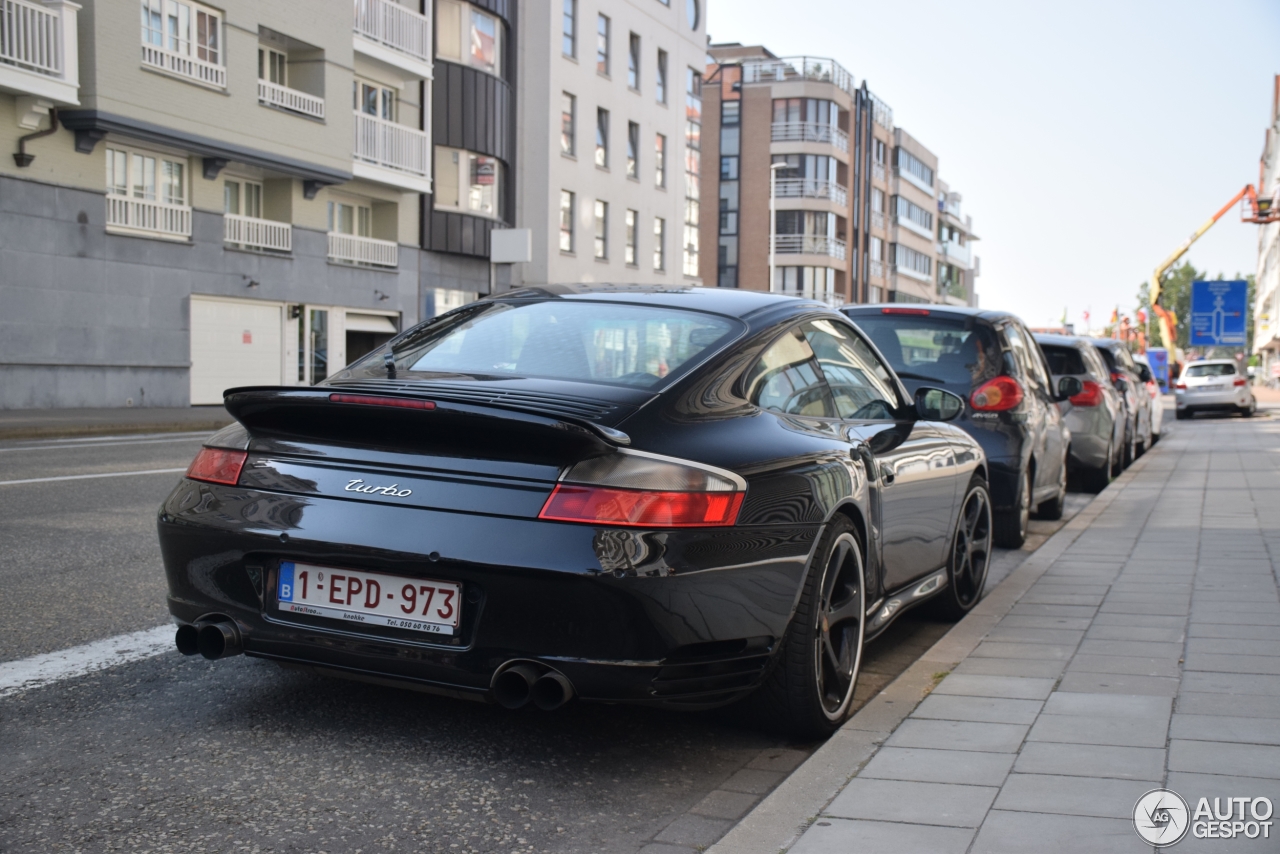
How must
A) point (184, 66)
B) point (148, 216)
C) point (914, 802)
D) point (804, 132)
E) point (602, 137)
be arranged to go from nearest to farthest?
1. point (914, 802)
2. point (148, 216)
3. point (184, 66)
4. point (602, 137)
5. point (804, 132)

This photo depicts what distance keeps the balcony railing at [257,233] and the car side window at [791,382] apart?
24519 millimetres

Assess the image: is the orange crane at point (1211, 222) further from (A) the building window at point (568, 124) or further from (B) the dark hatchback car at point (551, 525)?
(B) the dark hatchback car at point (551, 525)

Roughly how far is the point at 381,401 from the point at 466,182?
3292cm

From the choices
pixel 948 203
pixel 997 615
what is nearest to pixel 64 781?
pixel 997 615

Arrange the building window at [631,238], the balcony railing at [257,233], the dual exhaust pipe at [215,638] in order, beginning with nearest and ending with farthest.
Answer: the dual exhaust pipe at [215,638] → the balcony railing at [257,233] → the building window at [631,238]

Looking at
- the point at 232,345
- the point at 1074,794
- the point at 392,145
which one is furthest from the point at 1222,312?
the point at 1074,794

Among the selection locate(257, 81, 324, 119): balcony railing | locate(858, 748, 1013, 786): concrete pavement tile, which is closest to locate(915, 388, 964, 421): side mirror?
locate(858, 748, 1013, 786): concrete pavement tile

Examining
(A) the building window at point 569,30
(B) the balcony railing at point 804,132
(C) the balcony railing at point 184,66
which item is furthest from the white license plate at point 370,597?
(B) the balcony railing at point 804,132

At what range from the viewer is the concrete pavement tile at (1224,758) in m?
3.58

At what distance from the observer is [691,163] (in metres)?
50.9

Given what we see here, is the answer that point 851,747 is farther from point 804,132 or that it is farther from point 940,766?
point 804,132

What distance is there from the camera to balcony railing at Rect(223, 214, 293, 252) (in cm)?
2742

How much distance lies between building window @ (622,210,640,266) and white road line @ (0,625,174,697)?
4098 centimetres

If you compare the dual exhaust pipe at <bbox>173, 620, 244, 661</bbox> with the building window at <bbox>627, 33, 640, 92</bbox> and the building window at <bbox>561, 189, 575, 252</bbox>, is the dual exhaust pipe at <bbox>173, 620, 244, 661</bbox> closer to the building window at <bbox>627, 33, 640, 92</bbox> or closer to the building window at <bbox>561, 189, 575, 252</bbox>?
the building window at <bbox>561, 189, 575, 252</bbox>
